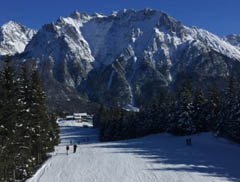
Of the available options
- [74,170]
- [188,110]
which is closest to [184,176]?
[74,170]

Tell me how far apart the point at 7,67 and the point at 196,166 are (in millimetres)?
19353

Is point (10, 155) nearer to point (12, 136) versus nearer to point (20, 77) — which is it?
point (12, 136)

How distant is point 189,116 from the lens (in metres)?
52.9

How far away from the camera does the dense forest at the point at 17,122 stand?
22359 millimetres

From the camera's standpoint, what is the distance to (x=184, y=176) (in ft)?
76.3

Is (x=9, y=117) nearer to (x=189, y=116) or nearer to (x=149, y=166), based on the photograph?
(x=149, y=166)

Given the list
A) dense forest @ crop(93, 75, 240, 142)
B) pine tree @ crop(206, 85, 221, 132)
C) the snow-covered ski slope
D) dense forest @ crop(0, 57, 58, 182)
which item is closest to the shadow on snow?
the snow-covered ski slope

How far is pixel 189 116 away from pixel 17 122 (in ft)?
116

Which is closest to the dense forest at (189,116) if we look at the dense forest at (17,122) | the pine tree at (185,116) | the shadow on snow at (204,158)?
the pine tree at (185,116)

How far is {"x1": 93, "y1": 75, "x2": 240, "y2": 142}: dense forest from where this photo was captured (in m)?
42.5

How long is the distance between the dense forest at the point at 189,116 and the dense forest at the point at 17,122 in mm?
26211

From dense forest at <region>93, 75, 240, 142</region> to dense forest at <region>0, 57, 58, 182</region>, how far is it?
1032 inches

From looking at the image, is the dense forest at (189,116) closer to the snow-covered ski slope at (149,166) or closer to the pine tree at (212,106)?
the pine tree at (212,106)

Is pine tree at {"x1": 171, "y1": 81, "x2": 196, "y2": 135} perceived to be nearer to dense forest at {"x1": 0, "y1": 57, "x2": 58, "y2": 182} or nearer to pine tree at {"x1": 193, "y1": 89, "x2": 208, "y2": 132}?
pine tree at {"x1": 193, "y1": 89, "x2": 208, "y2": 132}
